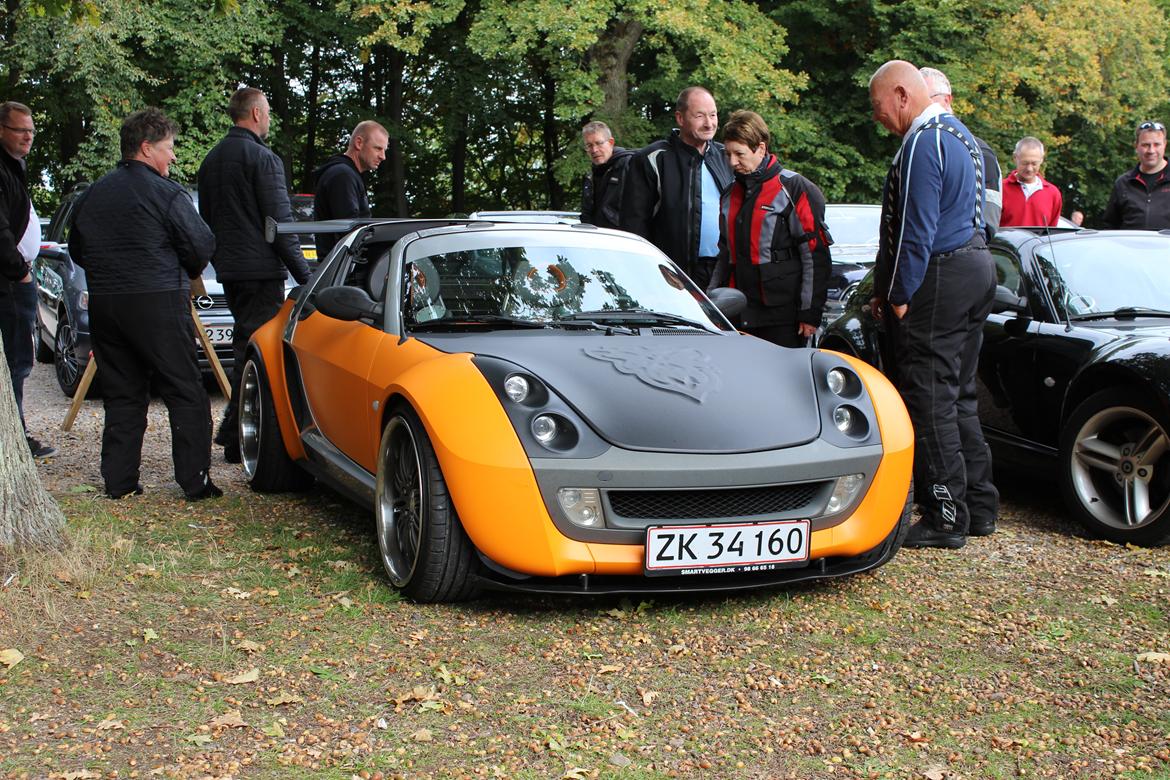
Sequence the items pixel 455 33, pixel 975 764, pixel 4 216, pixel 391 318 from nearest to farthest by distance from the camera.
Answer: pixel 975 764, pixel 391 318, pixel 4 216, pixel 455 33

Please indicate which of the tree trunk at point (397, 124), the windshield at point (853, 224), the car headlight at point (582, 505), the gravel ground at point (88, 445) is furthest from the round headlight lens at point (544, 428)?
the tree trunk at point (397, 124)

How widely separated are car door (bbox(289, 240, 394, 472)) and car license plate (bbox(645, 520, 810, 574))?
4.56 feet

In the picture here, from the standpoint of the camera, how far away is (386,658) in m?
4.01

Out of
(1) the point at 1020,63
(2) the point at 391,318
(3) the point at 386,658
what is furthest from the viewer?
(1) the point at 1020,63

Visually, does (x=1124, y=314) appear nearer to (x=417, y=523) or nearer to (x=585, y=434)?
(x=585, y=434)

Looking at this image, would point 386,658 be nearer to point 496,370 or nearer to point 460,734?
point 460,734

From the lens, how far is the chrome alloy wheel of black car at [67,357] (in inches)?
395

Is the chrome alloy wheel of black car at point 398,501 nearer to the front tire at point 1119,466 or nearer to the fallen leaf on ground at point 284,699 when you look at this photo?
the fallen leaf on ground at point 284,699

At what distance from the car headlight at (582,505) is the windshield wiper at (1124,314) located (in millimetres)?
3248

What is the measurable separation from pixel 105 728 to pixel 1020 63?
2291cm

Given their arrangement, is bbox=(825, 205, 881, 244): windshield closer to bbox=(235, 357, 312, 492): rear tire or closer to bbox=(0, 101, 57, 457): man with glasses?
bbox=(235, 357, 312, 492): rear tire

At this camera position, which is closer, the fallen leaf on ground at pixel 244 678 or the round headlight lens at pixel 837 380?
the fallen leaf on ground at pixel 244 678

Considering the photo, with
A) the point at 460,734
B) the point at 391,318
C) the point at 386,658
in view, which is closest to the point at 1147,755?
the point at 460,734

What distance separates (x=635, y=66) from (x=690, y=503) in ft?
78.3
